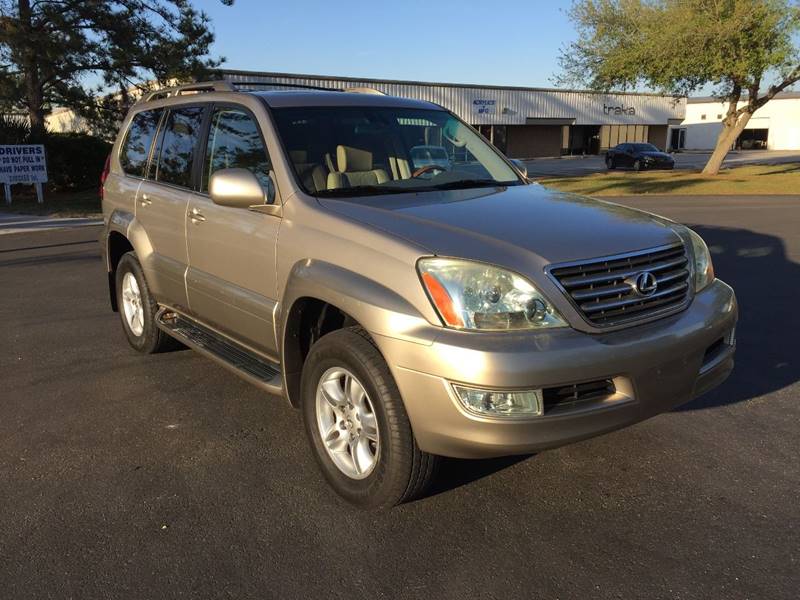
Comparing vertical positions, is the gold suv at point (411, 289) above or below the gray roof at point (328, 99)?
below

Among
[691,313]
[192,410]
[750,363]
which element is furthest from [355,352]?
[750,363]

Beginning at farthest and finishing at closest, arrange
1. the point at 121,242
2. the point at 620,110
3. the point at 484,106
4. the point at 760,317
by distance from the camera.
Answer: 1. the point at 620,110
2. the point at 484,106
3. the point at 760,317
4. the point at 121,242

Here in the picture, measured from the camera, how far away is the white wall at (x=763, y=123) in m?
67.4

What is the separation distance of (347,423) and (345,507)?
395 mm

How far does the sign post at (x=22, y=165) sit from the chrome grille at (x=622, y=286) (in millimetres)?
19028

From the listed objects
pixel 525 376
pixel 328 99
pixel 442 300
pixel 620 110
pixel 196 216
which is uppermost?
pixel 620 110

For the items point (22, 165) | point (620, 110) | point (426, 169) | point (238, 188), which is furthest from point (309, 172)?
point (620, 110)

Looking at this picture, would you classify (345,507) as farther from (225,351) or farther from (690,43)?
(690,43)

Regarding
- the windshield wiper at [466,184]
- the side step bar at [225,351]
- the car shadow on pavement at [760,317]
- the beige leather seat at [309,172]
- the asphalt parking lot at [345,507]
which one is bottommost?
the asphalt parking lot at [345,507]

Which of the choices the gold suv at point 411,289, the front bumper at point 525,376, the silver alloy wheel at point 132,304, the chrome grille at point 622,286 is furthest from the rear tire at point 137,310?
the chrome grille at point 622,286

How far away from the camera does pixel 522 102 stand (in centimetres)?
5278

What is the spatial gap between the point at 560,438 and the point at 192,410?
8.54 feet

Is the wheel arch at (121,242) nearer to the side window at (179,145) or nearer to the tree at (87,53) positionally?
the side window at (179,145)

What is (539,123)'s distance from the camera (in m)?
55.1
